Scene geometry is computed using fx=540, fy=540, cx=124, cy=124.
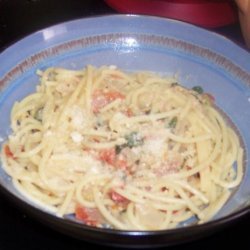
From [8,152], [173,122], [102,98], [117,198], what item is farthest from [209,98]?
[8,152]

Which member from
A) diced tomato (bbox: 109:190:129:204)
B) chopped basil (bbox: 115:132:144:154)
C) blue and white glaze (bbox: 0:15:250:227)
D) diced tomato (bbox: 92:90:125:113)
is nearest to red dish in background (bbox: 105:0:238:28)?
blue and white glaze (bbox: 0:15:250:227)

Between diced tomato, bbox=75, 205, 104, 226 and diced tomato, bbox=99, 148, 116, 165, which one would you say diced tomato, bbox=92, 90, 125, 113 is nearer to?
diced tomato, bbox=99, 148, 116, 165

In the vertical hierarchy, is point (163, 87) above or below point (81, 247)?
above

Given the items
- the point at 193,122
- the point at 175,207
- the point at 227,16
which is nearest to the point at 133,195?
the point at 175,207

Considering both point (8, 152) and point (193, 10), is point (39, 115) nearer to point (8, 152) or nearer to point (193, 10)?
point (8, 152)

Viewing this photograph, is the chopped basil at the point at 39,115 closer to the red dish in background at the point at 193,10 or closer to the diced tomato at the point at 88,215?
the diced tomato at the point at 88,215

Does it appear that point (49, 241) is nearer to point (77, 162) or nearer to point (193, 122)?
point (77, 162)

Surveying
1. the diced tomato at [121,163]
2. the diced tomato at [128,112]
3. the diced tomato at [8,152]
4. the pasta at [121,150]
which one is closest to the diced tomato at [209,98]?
the pasta at [121,150]

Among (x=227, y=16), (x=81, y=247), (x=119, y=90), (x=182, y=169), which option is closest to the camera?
(x=81, y=247)
